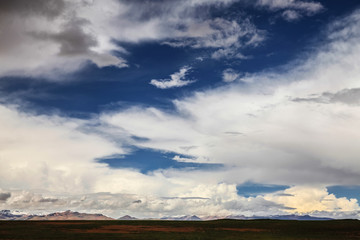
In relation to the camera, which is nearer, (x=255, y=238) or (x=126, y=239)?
(x=126, y=239)

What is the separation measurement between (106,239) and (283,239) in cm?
4118

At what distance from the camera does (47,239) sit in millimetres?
75812

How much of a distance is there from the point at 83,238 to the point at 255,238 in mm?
40556

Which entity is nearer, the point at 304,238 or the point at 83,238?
the point at 83,238

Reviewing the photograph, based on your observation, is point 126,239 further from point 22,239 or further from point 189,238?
point 22,239

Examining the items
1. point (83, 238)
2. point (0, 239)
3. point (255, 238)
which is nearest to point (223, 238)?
point (255, 238)

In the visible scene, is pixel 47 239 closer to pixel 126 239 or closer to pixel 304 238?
pixel 126 239

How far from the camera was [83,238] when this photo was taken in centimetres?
7738

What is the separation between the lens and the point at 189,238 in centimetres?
7812

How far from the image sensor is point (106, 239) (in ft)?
245

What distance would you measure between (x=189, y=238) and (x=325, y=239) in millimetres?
32079

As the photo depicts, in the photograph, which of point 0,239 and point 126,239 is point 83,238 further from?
point 0,239

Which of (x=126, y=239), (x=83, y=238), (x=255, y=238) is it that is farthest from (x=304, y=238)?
(x=83, y=238)

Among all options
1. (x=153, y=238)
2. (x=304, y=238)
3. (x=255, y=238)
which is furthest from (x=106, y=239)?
(x=304, y=238)
